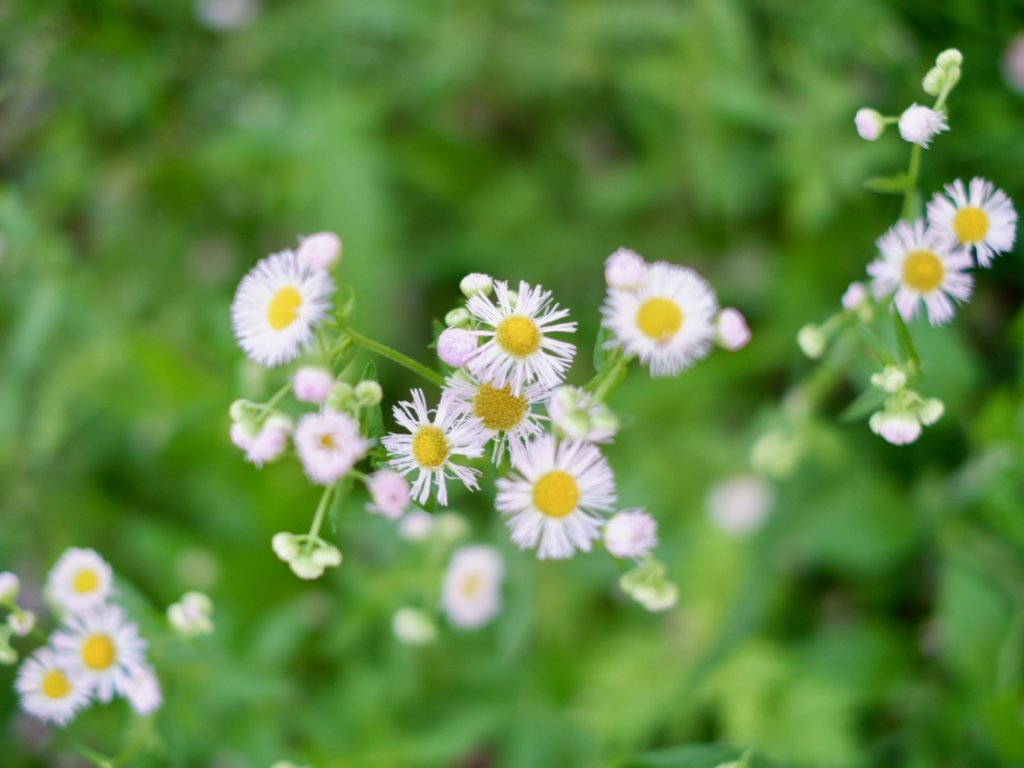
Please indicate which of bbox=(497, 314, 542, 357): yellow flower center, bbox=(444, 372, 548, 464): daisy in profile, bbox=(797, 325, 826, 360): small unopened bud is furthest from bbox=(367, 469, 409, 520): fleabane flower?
bbox=(797, 325, 826, 360): small unopened bud

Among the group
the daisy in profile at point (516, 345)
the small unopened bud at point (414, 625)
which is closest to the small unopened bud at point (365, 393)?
the daisy in profile at point (516, 345)

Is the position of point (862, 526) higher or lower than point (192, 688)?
higher

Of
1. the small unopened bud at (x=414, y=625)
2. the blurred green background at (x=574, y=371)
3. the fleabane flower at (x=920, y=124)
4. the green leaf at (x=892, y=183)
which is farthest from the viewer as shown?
the blurred green background at (x=574, y=371)

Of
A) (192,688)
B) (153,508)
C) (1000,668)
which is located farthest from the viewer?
(153,508)

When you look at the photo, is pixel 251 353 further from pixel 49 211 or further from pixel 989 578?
pixel 49 211

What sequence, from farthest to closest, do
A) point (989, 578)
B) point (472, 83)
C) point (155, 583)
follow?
point (472, 83), point (155, 583), point (989, 578)

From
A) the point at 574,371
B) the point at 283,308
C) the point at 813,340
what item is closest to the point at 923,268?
the point at 813,340

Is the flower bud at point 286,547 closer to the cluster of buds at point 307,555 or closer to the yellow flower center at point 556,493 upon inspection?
the cluster of buds at point 307,555

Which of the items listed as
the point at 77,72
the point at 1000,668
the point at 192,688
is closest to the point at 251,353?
the point at 192,688
